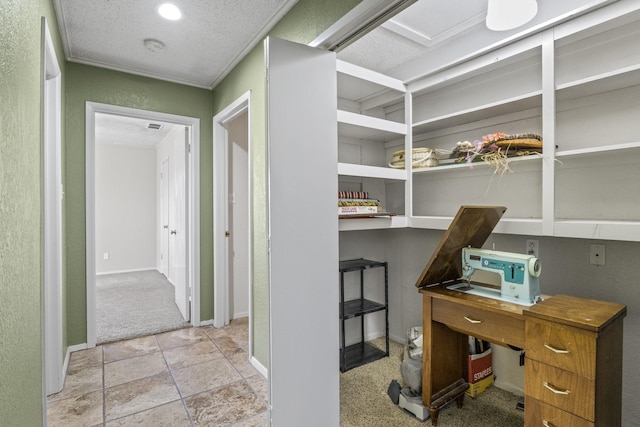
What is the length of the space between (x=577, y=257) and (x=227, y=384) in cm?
240

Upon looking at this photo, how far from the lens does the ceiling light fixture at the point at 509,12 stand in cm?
167

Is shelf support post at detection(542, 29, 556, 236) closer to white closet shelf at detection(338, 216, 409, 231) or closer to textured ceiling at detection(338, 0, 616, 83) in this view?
textured ceiling at detection(338, 0, 616, 83)

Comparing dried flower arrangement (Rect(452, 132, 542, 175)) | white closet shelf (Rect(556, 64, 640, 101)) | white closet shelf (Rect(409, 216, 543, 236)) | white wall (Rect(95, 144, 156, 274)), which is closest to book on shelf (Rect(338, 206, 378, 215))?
white closet shelf (Rect(409, 216, 543, 236))

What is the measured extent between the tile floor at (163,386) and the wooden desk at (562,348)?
1.40 m

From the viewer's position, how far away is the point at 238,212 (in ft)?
12.4

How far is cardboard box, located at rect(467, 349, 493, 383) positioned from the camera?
2.17 m

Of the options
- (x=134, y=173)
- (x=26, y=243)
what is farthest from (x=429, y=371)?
(x=134, y=173)

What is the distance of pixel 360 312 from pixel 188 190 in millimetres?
2170

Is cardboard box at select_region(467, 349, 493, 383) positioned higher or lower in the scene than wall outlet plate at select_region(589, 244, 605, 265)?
lower

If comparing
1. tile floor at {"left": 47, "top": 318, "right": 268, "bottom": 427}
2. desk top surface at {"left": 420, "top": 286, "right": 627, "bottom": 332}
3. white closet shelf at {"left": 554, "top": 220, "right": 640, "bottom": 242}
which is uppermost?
white closet shelf at {"left": 554, "top": 220, "right": 640, "bottom": 242}

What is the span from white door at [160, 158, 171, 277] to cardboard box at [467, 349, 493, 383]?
495 cm

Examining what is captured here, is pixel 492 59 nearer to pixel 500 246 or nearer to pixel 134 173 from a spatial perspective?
pixel 500 246

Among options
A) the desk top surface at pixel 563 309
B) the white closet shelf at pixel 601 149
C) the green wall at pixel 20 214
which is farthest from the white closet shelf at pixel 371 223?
the green wall at pixel 20 214

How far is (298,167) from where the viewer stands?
66.0 inches
